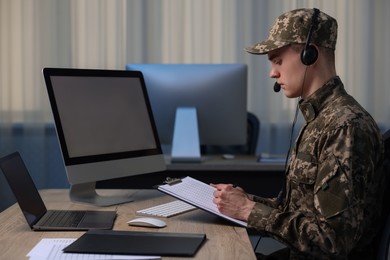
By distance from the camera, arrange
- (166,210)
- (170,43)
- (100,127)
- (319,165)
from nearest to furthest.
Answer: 1. (319,165)
2. (166,210)
3. (100,127)
4. (170,43)

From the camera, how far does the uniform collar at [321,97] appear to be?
1.65 m

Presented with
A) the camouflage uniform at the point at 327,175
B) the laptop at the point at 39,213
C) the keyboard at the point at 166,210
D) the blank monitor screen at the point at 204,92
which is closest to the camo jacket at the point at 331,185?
the camouflage uniform at the point at 327,175

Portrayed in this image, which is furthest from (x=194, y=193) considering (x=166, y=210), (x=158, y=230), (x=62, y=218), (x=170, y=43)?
(x=170, y=43)

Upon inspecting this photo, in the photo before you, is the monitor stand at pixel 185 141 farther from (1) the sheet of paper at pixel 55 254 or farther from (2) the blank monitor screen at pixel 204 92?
(1) the sheet of paper at pixel 55 254

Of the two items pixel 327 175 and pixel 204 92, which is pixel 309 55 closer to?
pixel 327 175

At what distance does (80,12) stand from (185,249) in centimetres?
314

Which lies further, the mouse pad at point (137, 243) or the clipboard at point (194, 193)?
the clipboard at point (194, 193)

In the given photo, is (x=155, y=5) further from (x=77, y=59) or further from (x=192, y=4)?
(x=77, y=59)

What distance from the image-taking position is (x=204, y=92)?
2836 mm

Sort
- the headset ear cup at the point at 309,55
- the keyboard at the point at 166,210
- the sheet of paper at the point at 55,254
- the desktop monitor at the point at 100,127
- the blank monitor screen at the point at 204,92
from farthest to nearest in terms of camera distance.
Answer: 1. the blank monitor screen at the point at 204,92
2. the desktop monitor at the point at 100,127
3. the keyboard at the point at 166,210
4. the headset ear cup at the point at 309,55
5. the sheet of paper at the point at 55,254

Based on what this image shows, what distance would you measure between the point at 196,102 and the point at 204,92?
0.06 metres

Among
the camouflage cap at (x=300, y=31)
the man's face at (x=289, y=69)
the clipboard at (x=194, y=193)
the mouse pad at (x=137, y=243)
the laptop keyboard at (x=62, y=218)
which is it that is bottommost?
the laptop keyboard at (x=62, y=218)

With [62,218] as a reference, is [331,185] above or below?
above

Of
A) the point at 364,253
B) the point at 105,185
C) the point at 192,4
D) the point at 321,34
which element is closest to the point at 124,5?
the point at 192,4
